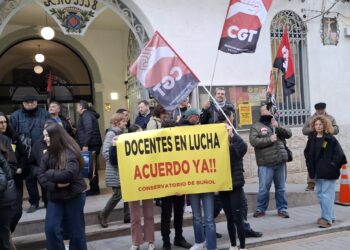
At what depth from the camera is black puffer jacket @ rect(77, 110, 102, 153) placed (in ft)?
25.0

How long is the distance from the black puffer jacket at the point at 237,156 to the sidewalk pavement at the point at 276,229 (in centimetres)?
113

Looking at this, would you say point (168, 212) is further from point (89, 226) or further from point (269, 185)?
point (269, 185)

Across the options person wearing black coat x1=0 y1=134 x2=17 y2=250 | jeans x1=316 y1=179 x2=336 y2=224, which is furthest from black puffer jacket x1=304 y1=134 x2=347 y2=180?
person wearing black coat x1=0 y1=134 x2=17 y2=250

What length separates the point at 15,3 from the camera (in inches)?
301

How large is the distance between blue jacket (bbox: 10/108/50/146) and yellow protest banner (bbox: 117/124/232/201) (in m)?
2.01

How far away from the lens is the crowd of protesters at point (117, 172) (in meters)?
4.65

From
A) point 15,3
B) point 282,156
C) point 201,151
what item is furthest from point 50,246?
point 15,3

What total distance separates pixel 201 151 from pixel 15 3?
15.3 feet

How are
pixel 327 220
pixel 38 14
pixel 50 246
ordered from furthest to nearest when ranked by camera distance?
pixel 38 14 < pixel 327 220 < pixel 50 246

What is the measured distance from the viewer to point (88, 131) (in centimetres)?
759

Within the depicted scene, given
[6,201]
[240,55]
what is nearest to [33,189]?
[6,201]

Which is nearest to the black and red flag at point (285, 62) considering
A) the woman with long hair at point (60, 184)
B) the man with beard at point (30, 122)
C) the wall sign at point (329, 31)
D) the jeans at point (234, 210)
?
the wall sign at point (329, 31)

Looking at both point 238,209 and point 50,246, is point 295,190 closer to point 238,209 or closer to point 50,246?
point 238,209

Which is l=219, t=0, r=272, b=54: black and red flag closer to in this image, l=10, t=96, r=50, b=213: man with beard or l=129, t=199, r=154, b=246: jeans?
l=129, t=199, r=154, b=246: jeans
